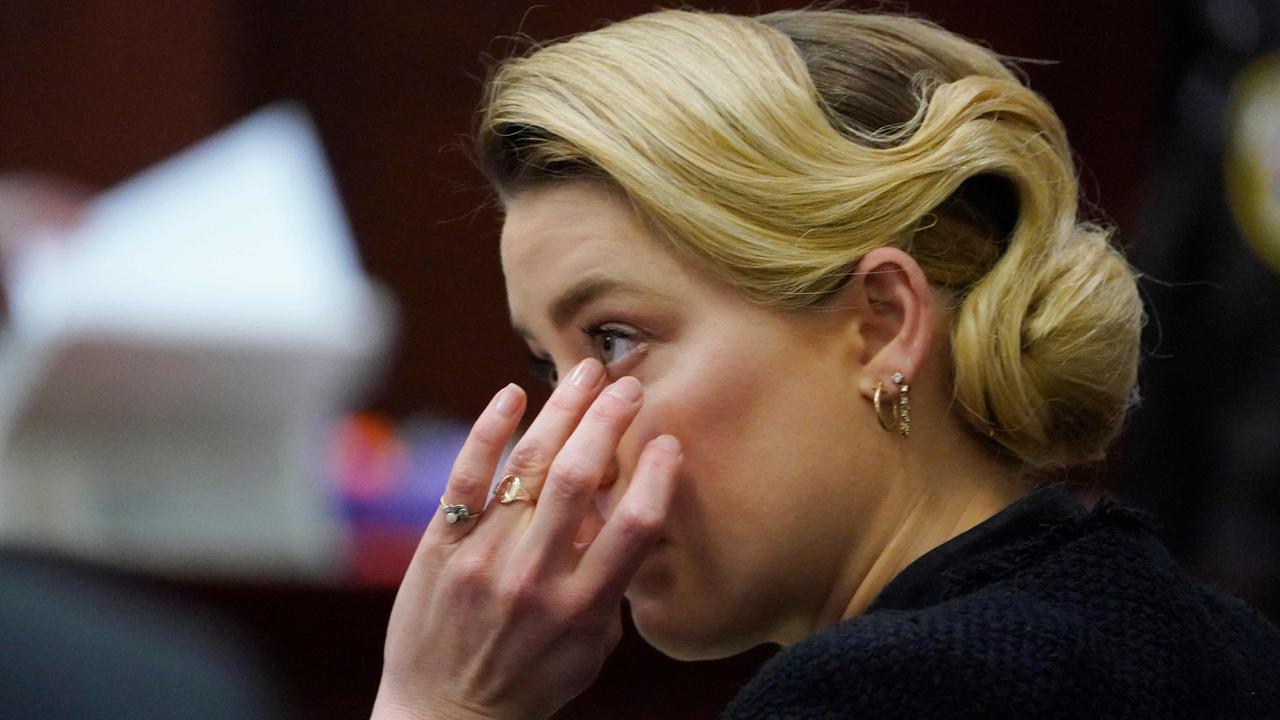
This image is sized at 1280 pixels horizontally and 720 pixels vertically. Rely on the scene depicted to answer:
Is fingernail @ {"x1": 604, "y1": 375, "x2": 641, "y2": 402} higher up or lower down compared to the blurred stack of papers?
higher up

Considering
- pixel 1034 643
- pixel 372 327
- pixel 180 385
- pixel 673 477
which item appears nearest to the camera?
pixel 1034 643

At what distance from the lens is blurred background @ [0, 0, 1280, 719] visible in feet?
6.97

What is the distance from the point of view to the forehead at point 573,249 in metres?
1.13

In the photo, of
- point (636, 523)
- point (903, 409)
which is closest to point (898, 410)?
point (903, 409)

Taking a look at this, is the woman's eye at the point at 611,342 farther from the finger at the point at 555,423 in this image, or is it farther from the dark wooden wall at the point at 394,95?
the dark wooden wall at the point at 394,95

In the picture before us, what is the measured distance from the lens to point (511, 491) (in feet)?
3.87

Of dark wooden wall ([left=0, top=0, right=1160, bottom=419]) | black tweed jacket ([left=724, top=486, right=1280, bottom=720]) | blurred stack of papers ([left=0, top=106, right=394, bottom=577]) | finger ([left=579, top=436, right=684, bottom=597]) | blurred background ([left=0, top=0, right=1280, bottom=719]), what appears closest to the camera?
black tweed jacket ([left=724, top=486, right=1280, bottom=720])

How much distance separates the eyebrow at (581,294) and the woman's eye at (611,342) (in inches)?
0.9

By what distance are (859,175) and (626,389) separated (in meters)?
0.24

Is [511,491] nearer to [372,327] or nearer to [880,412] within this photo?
[880,412]

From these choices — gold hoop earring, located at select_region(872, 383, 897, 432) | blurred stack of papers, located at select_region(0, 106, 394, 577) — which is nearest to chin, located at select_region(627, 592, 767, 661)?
gold hoop earring, located at select_region(872, 383, 897, 432)

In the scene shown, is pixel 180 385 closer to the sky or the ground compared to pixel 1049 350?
closer to the ground

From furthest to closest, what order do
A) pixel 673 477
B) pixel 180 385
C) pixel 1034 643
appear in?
1. pixel 180 385
2. pixel 673 477
3. pixel 1034 643

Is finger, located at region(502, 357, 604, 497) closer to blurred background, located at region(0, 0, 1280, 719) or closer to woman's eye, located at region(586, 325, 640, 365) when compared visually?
woman's eye, located at region(586, 325, 640, 365)
